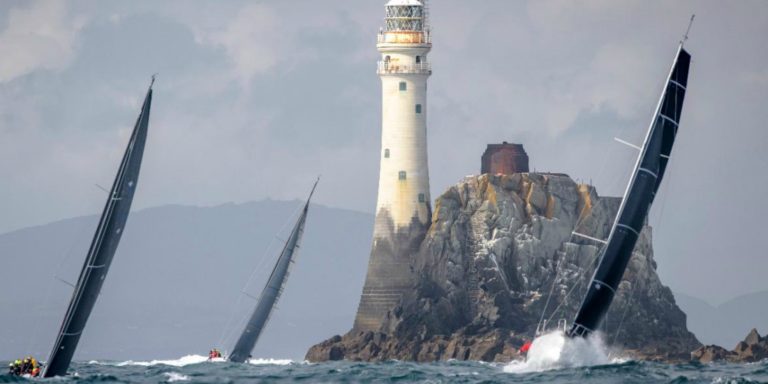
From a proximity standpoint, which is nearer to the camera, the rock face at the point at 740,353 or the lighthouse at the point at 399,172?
the rock face at the point at 740,353

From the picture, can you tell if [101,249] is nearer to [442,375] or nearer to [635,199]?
[442,375]

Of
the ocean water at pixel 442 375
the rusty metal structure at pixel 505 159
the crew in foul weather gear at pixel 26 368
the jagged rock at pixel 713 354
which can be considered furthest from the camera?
the rusty metal structure at pixel 505 159

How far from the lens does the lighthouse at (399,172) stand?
91.4m

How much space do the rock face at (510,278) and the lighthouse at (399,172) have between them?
3.09ft

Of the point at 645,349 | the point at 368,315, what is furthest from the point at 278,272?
the point at 645,349

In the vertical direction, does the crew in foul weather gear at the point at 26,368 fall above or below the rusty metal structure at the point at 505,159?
below

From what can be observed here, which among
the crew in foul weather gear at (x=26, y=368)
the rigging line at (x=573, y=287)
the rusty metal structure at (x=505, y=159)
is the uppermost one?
the rusty metal structure at (x=505, y=159)

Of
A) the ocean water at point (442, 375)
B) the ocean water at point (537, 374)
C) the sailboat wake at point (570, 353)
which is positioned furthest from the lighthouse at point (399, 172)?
the sailboat wake at point (570, 353)

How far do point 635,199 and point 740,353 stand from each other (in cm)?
2118

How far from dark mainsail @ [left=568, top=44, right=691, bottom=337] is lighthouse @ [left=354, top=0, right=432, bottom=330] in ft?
91.1

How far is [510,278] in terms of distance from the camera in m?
90.8

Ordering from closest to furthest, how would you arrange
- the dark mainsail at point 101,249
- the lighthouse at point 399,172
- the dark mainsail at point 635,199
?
the dark mainsail at point 101,249
the dark mainsail at point 635,199
the lighthouse at point 399,172

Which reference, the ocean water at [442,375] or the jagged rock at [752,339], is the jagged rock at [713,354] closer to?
the jagged rock at [752,339]

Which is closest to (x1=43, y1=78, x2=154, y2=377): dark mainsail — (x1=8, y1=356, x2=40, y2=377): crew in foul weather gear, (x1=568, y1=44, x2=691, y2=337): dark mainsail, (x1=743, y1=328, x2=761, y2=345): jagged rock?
(x1=8, y1=356, x2=40, y2=377): crew in foul weather gear
